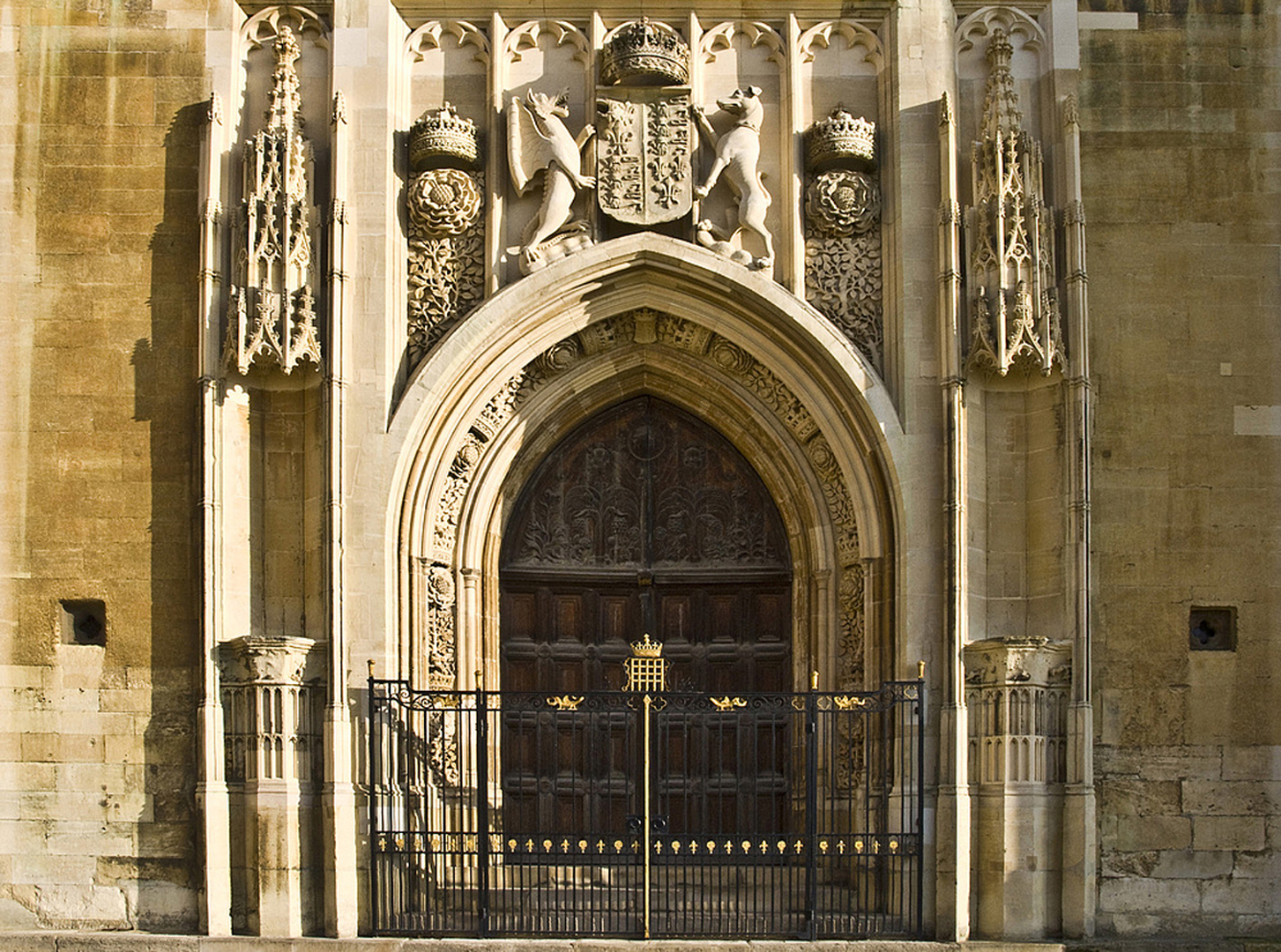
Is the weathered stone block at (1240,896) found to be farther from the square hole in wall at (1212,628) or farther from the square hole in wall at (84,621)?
the square hole in wall at (84,621)

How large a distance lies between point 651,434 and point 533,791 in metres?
3.11

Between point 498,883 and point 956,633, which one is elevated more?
point 956,633

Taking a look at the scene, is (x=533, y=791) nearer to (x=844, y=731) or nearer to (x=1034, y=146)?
(x=844, y=731)

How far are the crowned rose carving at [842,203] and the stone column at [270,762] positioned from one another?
5.22 m

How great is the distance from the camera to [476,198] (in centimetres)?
1428

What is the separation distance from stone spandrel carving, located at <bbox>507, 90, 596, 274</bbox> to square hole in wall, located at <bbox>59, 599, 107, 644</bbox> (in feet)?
13.9

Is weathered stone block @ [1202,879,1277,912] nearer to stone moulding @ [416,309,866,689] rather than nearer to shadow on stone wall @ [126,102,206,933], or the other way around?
stone moulding @ [416,309,866,689]

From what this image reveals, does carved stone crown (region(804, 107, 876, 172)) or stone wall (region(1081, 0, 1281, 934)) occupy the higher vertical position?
carved stone crown (region(804, 107, 876, 172))

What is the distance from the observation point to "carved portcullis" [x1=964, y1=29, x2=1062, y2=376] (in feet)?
44.7

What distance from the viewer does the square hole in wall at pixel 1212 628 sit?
13.7 meters

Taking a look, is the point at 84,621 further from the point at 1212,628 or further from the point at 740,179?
the point at 1212,628

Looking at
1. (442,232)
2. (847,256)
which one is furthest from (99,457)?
(847,256)

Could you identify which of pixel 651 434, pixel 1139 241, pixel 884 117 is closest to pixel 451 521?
pixel 651 434

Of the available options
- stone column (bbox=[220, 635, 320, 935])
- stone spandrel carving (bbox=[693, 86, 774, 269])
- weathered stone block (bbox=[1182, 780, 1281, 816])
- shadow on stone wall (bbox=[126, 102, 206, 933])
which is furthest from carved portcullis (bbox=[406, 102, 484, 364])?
weathered stone block (bbox=[1182, 780, 1281, 816])
